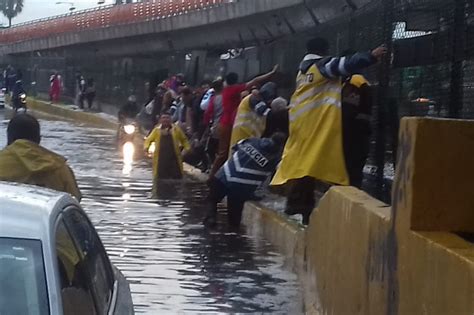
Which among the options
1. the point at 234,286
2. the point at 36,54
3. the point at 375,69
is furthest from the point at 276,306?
the point at 36,54

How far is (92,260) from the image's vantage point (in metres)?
5.34

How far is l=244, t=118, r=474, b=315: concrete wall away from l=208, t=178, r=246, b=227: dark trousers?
523 cm

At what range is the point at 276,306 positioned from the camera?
9461 millimetres

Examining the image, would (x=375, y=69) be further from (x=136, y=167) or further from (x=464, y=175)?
(x=136, y=167)

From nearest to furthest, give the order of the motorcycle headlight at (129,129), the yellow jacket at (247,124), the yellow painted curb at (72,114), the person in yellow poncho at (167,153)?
the yellow jacket at (247,124)
the person in yellow poncho at (167,153)
the motorcycle headlight at (129,129)
the yellow painted curb at (72,114)

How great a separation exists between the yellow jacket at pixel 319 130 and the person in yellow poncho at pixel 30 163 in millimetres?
3285

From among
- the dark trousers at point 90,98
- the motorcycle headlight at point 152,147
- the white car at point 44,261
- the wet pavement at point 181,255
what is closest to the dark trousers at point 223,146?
the wet pavement at point 181,255

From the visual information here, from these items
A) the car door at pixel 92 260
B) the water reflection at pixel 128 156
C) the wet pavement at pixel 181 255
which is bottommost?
the water reflection at pixel 128 156

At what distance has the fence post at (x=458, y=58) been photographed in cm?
781

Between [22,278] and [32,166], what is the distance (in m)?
2.98

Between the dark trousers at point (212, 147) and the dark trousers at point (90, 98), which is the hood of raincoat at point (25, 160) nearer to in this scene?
the dark trousers at point (212, 147)

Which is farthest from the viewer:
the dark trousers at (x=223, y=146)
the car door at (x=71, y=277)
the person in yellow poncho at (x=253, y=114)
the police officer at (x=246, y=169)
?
the dark trousers at (x=223, y=146)

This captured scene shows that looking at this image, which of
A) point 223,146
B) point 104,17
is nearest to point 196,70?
point 223,146

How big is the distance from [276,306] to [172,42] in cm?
4282
